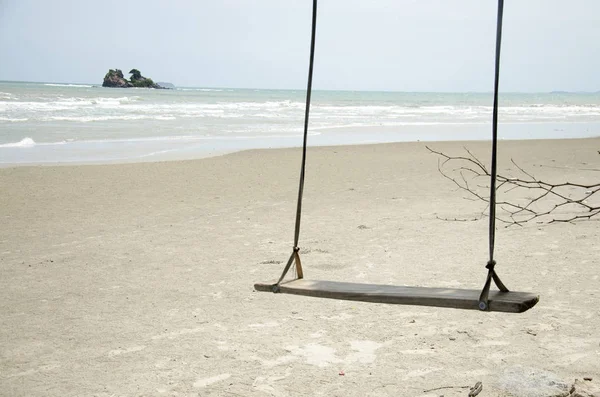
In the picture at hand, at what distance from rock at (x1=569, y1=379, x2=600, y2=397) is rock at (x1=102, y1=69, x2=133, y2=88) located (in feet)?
234

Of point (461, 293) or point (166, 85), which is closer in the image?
point (461, 293)

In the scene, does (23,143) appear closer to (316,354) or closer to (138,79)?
(316,354)

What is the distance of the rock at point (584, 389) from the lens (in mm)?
2695

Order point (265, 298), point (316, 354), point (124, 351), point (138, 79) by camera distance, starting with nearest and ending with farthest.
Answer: point (316, 354), point (124, 351), point (265, 298), point (138, 79)

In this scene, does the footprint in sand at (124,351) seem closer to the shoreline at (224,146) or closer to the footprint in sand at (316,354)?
the footprint in sand at (316,354)

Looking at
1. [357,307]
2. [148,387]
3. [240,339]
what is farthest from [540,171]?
[148,387]

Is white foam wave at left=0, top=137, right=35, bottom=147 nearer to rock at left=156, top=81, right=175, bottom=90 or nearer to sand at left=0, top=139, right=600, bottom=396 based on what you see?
sand at left=0, top=139, right=600, bottom=396

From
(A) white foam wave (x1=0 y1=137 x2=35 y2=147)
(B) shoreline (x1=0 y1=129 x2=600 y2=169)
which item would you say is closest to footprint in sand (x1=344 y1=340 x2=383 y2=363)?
(B) shoreline (x1=0 y1=129 x2=600 y2=169)

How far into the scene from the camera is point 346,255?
522 centimetres

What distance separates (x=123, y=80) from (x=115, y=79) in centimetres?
147

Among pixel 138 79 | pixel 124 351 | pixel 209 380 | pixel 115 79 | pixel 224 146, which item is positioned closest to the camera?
pixel 209 380

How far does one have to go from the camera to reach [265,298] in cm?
423

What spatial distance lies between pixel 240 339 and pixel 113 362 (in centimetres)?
67

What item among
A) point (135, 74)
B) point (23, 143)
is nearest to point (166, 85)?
point (135, 74)
